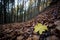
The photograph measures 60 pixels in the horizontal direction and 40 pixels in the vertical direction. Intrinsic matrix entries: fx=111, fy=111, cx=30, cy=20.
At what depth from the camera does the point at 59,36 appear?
2672 millimetres

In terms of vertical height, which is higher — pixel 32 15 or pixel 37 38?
pixel 32 15

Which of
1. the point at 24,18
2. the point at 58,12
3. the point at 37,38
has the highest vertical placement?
the point at 58,12

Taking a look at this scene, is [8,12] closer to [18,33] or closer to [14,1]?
[14,1]

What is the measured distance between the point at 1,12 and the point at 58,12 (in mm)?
1964

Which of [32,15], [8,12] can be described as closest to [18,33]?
[8,12]

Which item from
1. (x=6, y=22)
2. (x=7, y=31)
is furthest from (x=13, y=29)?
(x=6, y=22)

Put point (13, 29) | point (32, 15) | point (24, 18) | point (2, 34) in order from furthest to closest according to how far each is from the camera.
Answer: point (32, 15) < point (24, 18) < point (13, 29) < point (2, 34)

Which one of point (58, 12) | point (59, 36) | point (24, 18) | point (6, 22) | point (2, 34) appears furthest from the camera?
point (24, 18)

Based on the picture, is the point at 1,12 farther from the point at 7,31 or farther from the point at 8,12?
the point at 7,31

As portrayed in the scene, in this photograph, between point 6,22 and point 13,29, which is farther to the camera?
point 6,22

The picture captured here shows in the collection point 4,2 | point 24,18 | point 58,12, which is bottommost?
point 24,18

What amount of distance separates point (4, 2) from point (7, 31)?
1.20m

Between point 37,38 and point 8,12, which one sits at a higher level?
point 8,12

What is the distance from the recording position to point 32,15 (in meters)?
4.71
